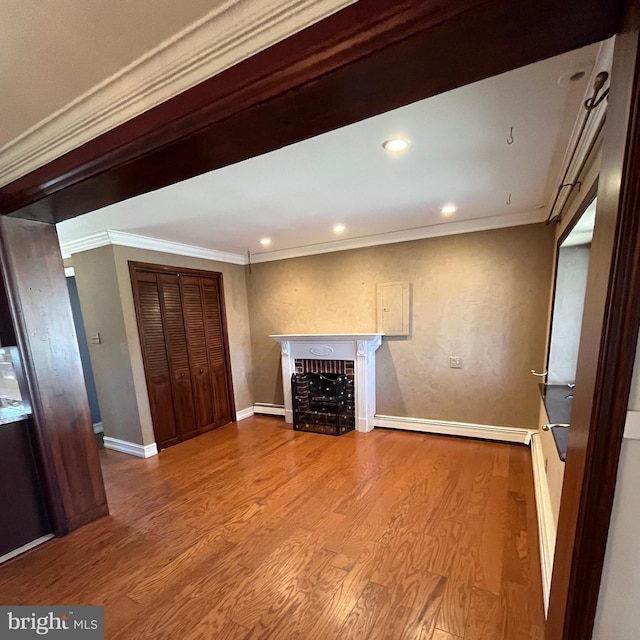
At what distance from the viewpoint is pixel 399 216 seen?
289 centimetres

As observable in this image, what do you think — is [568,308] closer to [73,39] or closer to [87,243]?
[73,39]

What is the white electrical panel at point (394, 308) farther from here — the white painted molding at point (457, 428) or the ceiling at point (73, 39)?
the ceiling at point (73, 39)

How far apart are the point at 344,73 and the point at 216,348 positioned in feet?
12.5

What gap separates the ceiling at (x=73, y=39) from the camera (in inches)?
32.9

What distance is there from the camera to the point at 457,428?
3389mm

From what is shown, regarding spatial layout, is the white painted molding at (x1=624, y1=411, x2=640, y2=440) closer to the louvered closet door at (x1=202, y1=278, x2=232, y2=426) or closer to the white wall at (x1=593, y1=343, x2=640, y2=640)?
the white wall at (x1=593, y1=343, x2=640, y2=640)

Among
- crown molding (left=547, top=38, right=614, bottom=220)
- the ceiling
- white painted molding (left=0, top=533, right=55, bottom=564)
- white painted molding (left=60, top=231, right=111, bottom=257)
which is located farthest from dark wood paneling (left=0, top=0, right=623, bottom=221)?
white painted molding (left=0, top=533, right=55, bottom=564)

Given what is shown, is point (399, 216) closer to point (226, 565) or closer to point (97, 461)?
point (226, 565)

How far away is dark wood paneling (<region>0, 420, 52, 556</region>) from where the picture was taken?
191 centimetres

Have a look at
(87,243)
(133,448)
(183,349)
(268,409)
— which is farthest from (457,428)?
(87,243)

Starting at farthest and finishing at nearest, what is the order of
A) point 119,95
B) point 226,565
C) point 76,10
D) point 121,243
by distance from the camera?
point 121,243
point 226,565
point 119,95
point 76,10

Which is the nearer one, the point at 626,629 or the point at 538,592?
the point at 626,629

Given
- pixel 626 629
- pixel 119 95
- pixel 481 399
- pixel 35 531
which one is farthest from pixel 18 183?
pixel 481 399

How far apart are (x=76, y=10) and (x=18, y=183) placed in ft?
4.01
